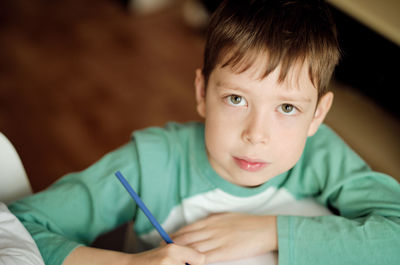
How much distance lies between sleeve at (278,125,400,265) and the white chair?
1.56 ft

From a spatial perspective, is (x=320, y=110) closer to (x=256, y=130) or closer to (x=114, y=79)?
(x=256, y=130)

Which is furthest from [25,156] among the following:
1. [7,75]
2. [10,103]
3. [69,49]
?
[69,49]

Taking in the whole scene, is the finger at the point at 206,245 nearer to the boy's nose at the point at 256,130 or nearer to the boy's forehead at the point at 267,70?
the boy's nose at the point at 256,130

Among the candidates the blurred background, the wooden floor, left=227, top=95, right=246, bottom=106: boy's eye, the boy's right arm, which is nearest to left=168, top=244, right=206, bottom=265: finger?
the boy's right arm

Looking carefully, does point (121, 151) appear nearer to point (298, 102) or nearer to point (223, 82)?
point (223, 82)

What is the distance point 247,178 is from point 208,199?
0.37 feet

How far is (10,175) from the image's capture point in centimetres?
70

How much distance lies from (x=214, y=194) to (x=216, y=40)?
0.31 m

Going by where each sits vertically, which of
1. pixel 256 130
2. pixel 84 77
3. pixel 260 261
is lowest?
pixel 260 261

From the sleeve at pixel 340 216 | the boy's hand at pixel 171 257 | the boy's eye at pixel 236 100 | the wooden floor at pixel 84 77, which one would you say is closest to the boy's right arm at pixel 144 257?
the boy's hand at pixel 171 257

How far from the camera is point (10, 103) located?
188cm

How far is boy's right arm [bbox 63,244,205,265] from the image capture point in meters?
0.61

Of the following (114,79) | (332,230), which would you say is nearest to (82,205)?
(332,230)

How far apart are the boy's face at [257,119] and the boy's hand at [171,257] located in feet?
0.58
